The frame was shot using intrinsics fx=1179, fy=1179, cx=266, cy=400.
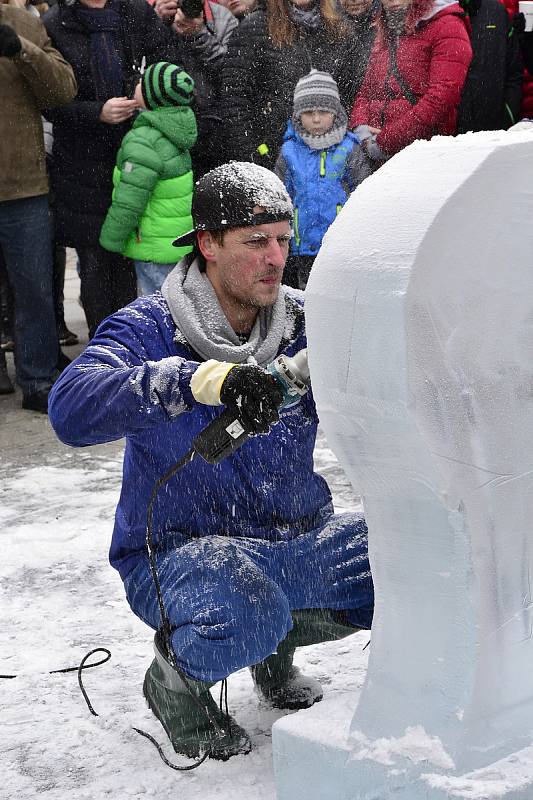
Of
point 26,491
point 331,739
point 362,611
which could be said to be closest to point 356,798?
point 331,739

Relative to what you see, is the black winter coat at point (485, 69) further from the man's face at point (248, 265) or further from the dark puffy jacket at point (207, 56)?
the man's face at point (248, 265)

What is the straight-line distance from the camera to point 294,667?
2924 mm

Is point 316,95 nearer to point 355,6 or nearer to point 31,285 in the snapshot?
point 355,6

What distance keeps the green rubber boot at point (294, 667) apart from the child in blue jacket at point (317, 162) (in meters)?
2.87

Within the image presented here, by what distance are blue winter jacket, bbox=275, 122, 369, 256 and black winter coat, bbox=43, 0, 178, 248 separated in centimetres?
93

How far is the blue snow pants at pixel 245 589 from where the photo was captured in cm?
246

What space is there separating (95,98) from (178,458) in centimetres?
364

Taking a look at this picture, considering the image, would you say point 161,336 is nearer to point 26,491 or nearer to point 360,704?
point 360,704

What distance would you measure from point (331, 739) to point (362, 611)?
0.71 meters

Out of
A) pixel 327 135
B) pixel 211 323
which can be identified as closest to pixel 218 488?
pixel 211 323

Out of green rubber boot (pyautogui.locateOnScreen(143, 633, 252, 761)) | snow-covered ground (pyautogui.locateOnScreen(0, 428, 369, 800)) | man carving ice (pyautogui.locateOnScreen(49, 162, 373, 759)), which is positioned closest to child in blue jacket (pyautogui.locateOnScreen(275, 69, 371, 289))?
snow-covered ground (pyautogui.locateOnScreen(0, 428, 369, 800))

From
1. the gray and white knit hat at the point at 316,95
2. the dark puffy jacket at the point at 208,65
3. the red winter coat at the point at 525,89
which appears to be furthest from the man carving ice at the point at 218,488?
the red winter coat at the point at 525,89

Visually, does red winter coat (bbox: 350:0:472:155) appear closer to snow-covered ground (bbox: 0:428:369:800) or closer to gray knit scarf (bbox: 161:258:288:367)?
snow-covered ground (bbox: 0:428:369:800)

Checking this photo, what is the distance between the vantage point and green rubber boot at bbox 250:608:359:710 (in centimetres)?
276
